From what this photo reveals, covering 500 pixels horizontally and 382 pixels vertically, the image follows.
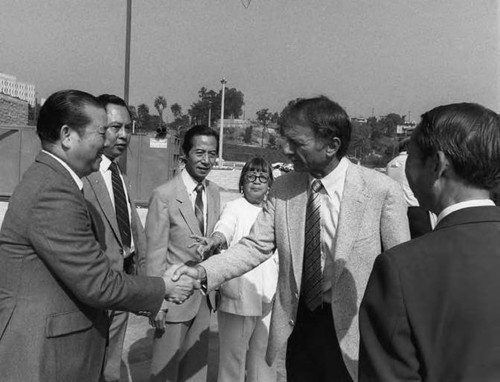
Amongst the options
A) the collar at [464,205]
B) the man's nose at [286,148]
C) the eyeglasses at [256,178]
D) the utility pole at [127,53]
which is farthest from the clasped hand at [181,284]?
the utility pole at [127,53]

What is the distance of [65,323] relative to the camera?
2.13 meters

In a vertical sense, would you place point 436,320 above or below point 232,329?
above

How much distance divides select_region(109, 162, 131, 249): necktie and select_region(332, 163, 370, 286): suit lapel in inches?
55.3

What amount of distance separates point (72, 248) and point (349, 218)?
124 centimetres

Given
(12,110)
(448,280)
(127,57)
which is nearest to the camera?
(448,280)

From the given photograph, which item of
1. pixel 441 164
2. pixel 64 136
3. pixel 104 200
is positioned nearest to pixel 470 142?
pixel 441 164

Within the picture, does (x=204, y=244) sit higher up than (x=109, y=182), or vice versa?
(x=109, y=182)

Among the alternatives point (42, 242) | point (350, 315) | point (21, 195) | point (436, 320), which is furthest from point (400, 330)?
point (21, 195)

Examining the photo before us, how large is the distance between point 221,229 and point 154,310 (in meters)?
1.37

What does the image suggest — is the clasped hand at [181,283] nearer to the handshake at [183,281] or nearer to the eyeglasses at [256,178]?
the handshake at [183,281]

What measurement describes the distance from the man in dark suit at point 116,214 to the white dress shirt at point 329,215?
1197 mm

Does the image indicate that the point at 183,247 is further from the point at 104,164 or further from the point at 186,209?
the point at 104,164

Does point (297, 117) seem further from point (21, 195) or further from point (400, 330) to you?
point (400, 330)

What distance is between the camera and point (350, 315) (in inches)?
96.7
